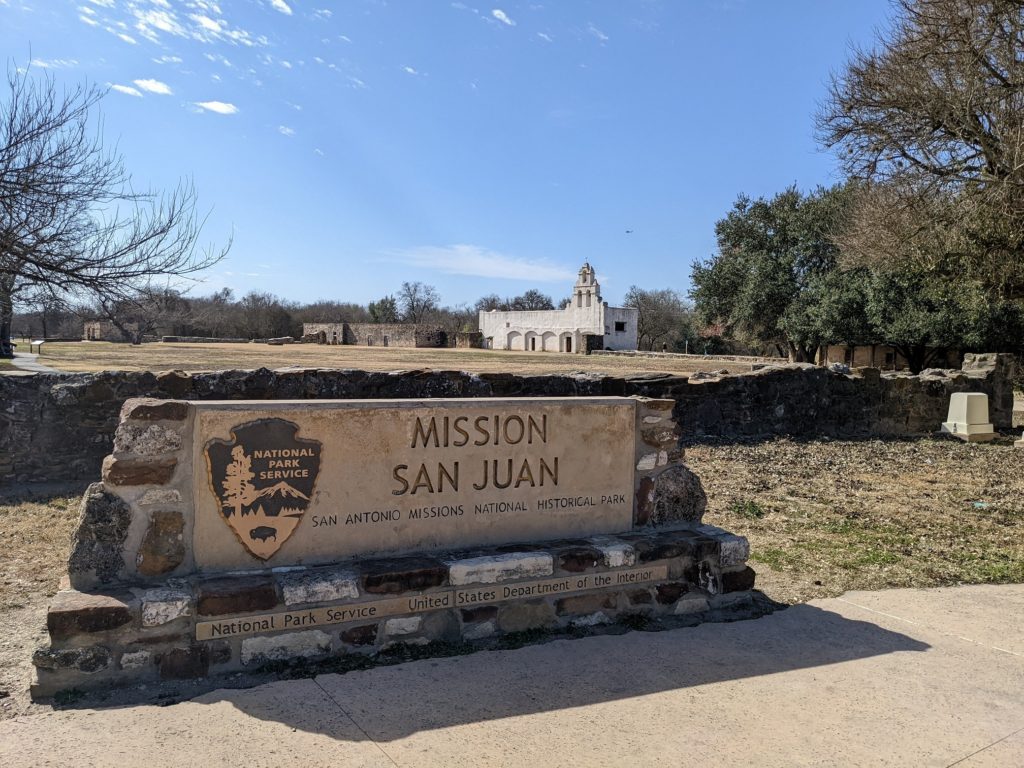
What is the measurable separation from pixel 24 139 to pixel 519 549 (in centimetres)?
822

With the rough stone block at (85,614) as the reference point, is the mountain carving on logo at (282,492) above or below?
above

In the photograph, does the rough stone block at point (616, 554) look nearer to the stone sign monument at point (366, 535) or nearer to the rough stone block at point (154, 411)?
the stone sign monument at point (366, 535)

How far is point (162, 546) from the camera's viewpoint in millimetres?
3631

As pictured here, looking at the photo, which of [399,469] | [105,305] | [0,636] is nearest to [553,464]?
[399,469]

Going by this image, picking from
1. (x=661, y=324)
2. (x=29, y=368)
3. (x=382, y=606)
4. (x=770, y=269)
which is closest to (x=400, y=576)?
(x=382, y=606)

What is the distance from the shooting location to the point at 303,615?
12.0ft

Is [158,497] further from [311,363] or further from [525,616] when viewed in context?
[311,363]

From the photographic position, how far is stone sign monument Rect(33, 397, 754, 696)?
11.4ft

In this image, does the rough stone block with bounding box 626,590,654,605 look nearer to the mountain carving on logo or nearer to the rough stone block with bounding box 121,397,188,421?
the mountain carving on logo

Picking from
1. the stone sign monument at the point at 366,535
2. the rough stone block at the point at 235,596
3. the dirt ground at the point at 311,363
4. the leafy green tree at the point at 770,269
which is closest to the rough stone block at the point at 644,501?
the stone sign monument at the point at 366,535

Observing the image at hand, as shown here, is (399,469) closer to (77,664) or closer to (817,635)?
(77,664)

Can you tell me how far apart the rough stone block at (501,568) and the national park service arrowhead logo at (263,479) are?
0.87 m

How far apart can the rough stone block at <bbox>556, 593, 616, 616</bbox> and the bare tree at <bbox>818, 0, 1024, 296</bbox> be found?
709 cm

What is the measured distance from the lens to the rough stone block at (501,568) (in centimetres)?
399
